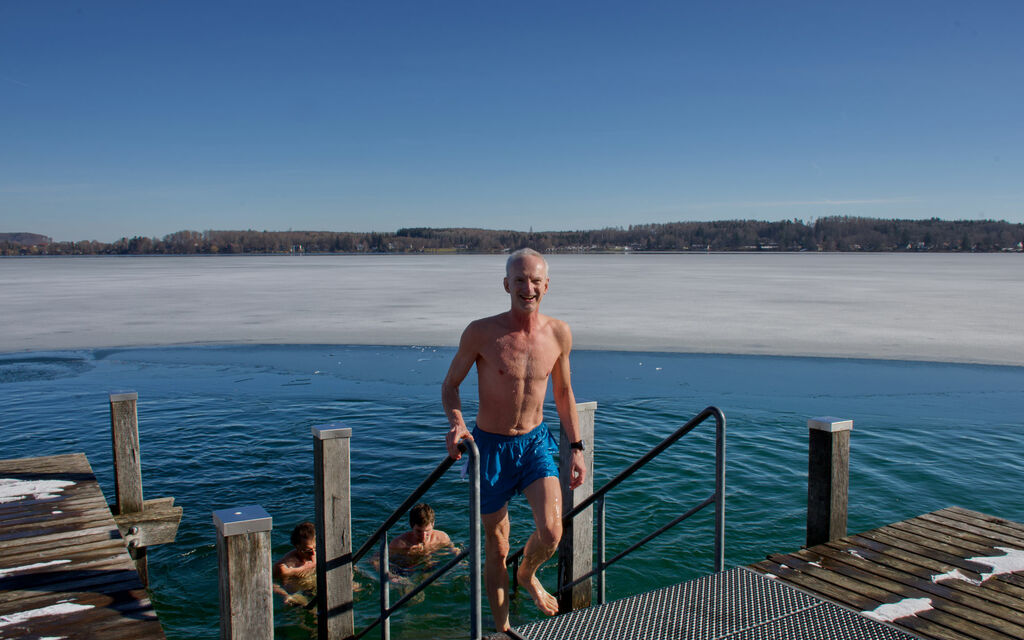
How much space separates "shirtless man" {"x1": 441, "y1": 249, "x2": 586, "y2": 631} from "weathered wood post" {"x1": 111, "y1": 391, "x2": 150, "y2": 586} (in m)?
3.42

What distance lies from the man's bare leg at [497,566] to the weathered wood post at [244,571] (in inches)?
40.9

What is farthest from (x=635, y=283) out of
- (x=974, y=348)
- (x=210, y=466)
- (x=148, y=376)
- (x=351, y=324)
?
(x=210, y=466)

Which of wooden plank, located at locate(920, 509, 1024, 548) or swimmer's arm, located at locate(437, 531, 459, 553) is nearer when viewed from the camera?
wooden plank, located at locate(920, 509, 1024, 548)

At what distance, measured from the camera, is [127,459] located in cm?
591

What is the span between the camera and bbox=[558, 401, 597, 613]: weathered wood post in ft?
15.3

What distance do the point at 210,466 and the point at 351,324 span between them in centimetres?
1107

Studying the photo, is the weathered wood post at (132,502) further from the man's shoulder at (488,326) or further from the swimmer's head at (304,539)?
the man's shoulder at (488,326)

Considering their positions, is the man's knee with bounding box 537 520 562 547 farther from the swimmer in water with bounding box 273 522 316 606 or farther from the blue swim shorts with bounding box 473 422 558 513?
the swimmer in water with bounding box 273 522 316 606

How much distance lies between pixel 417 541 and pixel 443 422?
153 inches

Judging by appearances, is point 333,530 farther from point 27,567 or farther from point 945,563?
point 945,563

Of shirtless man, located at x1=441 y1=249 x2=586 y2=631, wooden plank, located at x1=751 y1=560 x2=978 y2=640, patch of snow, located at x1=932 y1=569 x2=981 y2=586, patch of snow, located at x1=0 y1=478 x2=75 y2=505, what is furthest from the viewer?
patch of snow, located at x1=0 y1=478 x2=75 y2=505

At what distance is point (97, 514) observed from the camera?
5.01m

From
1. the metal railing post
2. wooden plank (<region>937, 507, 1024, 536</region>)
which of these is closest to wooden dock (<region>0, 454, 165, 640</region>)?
the metal railing post

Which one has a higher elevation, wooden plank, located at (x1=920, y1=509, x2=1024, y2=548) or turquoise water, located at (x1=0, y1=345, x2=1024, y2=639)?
wooden plank, located at (x1=920, y1=509, x2=1024, y2=548)
